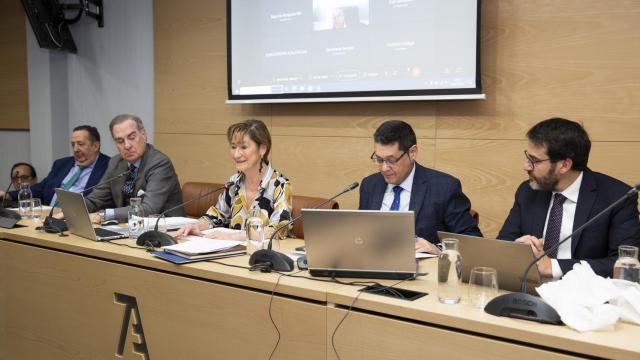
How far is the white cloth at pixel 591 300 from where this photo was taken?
1.44 m

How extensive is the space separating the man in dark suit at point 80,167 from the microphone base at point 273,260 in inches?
84.5

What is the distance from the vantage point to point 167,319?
2.16 meters

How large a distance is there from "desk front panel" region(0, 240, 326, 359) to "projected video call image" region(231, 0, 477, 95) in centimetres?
194

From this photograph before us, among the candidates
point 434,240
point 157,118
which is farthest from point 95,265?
point 157,118

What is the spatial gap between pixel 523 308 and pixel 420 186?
3.70 ft

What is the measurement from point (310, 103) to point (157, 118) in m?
1.49

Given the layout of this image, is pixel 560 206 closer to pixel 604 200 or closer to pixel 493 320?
pixel 604 200

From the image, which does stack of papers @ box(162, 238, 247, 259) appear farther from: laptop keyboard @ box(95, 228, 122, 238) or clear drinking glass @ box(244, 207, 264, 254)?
laptop keyboard @ box(95, 228, 122, 238)

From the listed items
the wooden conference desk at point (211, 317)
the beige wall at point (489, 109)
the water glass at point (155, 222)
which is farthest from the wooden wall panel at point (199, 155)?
the wooden conference desk at point (211, 317)

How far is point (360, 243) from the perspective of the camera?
1834 mm

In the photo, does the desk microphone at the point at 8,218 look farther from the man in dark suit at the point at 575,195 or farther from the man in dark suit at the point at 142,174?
the man in dark suit at the point at 575,195

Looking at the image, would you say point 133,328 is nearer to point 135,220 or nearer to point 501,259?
point 135,220

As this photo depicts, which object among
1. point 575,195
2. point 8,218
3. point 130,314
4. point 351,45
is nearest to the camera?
→ point 575,195

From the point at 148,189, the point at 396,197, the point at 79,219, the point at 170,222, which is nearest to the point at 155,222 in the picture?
the point at 170,222
